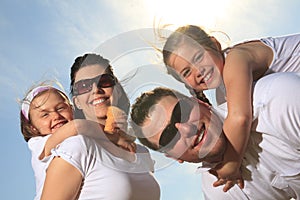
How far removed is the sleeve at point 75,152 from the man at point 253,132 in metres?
0.26

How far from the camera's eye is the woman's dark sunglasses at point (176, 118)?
186 cm

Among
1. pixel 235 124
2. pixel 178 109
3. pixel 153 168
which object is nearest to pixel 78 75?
pixel 153 168

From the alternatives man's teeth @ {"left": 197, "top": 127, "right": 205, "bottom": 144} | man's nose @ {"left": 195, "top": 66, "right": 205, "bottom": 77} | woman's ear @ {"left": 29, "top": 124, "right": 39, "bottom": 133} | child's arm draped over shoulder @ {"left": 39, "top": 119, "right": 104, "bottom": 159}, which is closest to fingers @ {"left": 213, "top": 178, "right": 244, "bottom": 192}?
man's teeth @ {"left": 197, "top": 127, "right": 205, "bottom": 144}

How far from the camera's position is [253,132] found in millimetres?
1937

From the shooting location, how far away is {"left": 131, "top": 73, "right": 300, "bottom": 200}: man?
5.78 ft

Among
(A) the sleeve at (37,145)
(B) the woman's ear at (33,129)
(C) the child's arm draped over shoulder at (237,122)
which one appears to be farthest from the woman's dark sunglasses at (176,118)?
(B) the woman's ear at (33,129)

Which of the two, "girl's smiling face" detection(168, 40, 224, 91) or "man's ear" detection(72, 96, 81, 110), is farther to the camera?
"man's ear" detection(72, 96, 81, 110)

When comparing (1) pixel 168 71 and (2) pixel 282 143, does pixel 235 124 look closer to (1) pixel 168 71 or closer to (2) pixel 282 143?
(2) pixel 282 143

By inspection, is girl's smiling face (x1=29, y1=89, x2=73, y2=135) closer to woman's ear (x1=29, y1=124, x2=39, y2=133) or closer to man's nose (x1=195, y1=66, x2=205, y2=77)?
woman's ear (x1=29, y1=124, x2=39, y2=133)

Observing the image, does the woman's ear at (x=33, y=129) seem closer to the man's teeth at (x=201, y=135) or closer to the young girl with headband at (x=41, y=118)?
the young girl with headband at (x=41, y=118)

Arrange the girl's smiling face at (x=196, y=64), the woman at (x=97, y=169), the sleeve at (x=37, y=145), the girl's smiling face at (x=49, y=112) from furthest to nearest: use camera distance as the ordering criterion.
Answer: the girl's smiling face at (x=49, y=112), the sleeve at (x=37, y=145), the girl's smiling face at (x=196, y=64), the woman at (x=97, y=169)

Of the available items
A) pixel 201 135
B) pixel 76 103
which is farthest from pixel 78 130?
pixel 201 135

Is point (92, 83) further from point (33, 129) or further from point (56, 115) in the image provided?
point (33, 129)

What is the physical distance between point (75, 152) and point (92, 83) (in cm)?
59
